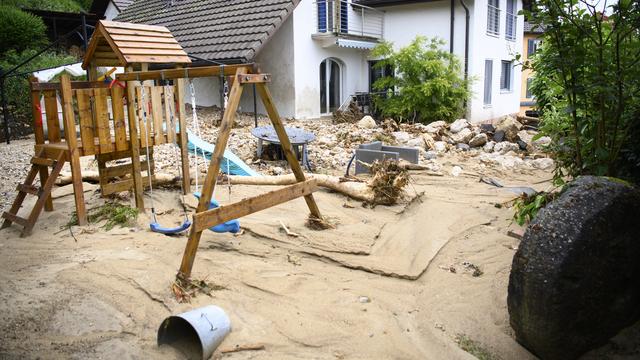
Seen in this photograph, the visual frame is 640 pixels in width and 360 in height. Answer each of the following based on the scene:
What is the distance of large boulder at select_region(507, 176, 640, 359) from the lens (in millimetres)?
3182

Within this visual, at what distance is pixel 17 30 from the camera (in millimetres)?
18609

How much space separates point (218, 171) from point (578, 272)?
2855 mm

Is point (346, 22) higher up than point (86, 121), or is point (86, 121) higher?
point (346, 22)

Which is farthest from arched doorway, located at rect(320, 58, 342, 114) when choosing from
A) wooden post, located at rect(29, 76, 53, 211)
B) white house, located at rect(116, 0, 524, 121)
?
wooden post, located at rect(29, 76, 53, 211)

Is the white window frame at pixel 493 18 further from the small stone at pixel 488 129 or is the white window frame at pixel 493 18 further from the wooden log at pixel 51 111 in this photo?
the wooden log at pixel 51 111

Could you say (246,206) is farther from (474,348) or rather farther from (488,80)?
(488,80)

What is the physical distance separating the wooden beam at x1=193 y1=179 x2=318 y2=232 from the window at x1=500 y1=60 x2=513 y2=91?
18.2 m

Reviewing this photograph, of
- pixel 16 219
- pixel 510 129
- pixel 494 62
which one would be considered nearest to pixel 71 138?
pixel 16 219

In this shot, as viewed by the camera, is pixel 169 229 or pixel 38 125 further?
pixel 38 125

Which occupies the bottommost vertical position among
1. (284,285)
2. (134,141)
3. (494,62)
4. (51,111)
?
(284,285)

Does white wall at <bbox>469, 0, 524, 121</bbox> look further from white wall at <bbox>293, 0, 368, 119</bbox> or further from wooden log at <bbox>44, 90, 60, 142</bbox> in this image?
wooden log at <bbox>44, 90, 60, 142</bbox>

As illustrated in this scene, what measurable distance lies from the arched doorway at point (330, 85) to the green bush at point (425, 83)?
219 cm

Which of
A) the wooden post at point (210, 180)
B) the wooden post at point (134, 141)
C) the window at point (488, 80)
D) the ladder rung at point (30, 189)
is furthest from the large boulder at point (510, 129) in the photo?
the ladder rung at point (30, 189)

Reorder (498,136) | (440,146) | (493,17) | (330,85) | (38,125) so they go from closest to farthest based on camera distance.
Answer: (38,125) < (440,146) < (498,136) < (330,85) < (493,17)
